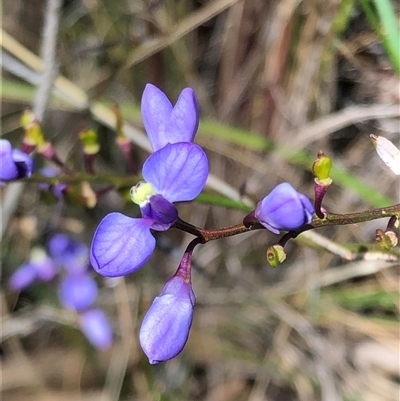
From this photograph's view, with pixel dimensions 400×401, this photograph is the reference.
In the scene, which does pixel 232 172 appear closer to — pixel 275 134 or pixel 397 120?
pixel 275 134

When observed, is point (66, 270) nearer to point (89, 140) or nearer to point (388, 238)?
point (89, 140)

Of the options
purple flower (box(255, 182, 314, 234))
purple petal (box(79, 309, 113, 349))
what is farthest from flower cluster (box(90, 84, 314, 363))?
purple petal (box(79, 309, 113, 349))

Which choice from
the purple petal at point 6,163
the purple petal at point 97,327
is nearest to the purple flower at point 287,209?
the purple petal at point 6,163

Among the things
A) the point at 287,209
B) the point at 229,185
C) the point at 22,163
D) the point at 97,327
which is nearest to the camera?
the point at 287,209

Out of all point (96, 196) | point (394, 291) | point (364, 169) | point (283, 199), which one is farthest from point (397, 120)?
point (283, 199)

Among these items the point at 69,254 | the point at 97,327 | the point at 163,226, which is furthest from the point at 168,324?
the point at 97,327

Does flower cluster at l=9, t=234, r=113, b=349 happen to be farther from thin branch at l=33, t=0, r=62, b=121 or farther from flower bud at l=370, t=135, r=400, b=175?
flower bud at l=370, t=135, r=400, b=175

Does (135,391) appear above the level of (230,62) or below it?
below
